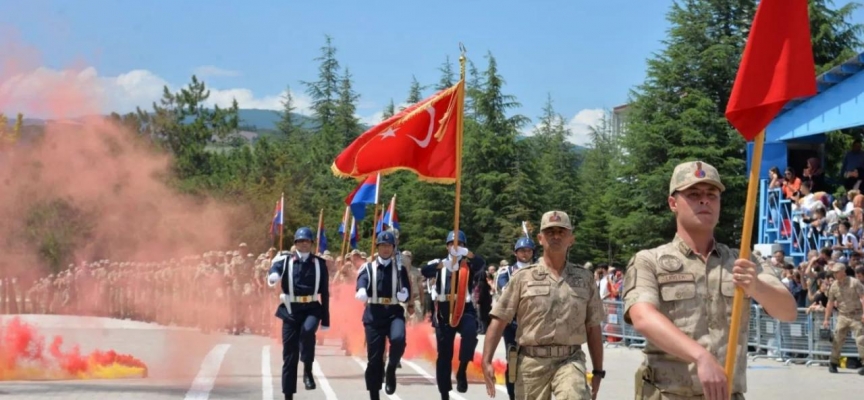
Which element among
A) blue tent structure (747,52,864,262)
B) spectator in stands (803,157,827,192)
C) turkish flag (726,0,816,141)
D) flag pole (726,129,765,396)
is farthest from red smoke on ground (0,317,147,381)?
spectator in stands (803,157,827,192)

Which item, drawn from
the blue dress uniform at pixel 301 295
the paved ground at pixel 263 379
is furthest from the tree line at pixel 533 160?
the blue dress uniform at pixel 301 295

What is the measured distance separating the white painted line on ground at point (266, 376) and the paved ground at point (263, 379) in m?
0.01

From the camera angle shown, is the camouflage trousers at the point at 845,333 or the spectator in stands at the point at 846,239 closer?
the camouflage trousers at the point at 845,333

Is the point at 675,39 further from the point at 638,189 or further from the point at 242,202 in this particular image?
the point at 242,202

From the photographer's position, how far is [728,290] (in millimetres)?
5227

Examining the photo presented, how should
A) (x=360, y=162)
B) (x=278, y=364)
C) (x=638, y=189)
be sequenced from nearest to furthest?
(x=360, y=162) < (x=278, y=364) < (x=638, y=189)

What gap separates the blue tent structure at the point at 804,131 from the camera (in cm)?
2588

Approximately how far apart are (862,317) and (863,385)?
164 centimetres

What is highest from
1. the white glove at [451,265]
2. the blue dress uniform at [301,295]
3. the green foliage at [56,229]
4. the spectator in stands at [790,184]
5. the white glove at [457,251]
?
the spectator in stands at [790,184]

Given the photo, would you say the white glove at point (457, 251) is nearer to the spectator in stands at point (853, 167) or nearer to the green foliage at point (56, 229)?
the green foliage at point (56, 229)

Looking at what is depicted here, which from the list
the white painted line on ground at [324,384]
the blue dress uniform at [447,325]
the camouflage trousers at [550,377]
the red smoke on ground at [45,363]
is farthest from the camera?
the red smoke on ground at [45,363]

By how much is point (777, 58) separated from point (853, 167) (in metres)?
21.3

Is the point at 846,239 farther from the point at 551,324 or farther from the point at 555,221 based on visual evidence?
the point at 551,324

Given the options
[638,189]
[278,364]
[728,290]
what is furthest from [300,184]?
[728,290]
